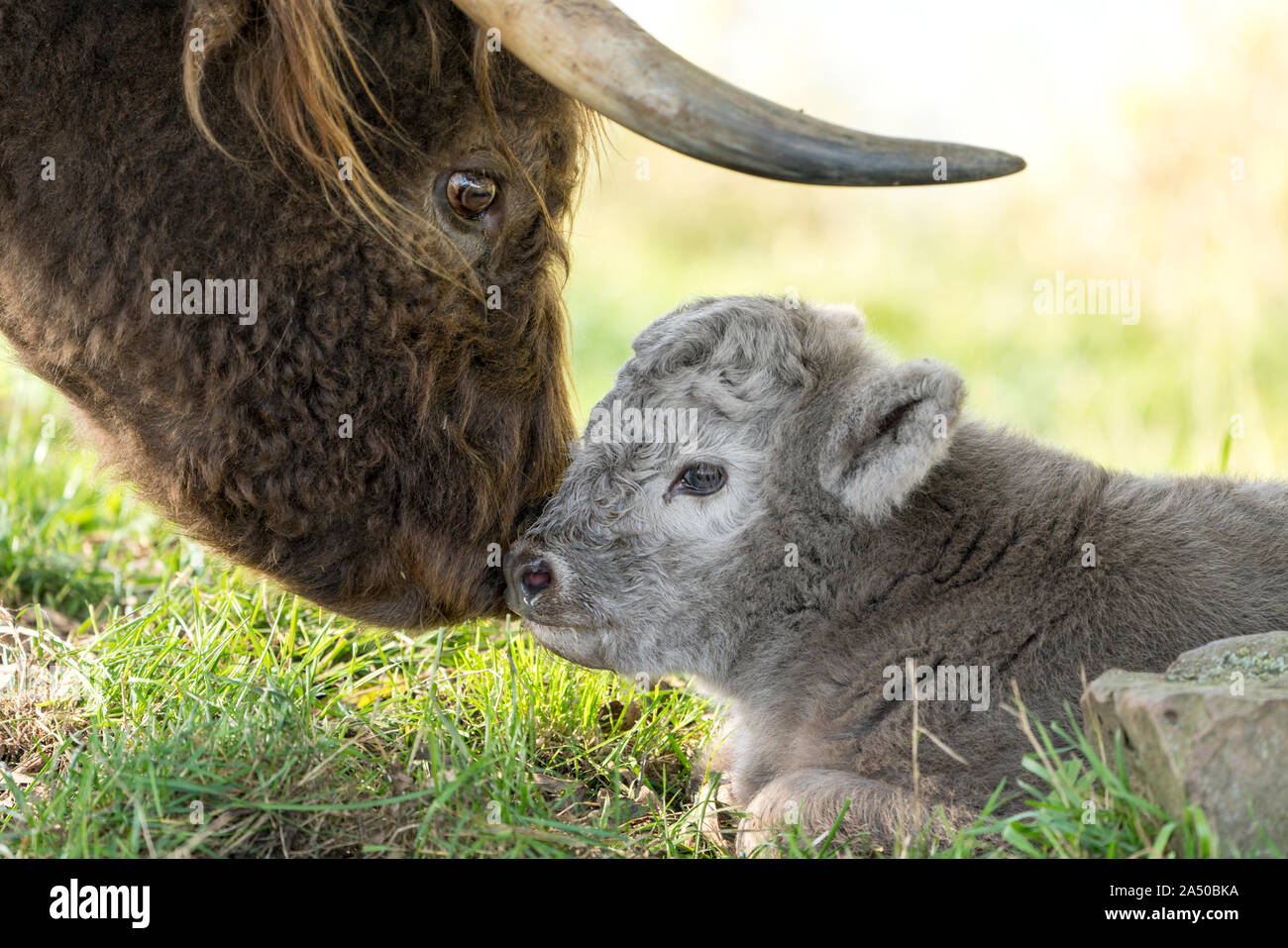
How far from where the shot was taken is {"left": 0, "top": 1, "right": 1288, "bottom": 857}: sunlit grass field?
3.84 metres

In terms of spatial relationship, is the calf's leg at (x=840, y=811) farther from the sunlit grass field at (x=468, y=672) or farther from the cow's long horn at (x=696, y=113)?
the cow's long horn at (x=696, y=113)

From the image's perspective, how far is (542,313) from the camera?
14.9 ft

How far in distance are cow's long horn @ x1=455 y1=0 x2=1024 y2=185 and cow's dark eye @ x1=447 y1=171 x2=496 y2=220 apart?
0.67 meters

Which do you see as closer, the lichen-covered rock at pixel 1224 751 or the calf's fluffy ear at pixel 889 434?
the lichen-covered rock at pixel 1224 751

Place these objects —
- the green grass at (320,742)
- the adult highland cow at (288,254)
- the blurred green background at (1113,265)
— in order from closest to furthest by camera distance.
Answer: the green grass at (320,742) < the adult highland cow at (288,254) < the blurred green background at (1113,265)

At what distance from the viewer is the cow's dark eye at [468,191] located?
4301 millimetres

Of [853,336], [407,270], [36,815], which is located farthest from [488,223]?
[36,815]

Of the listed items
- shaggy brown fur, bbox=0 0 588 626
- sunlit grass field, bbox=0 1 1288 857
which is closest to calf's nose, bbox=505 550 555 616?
shaggy brown fur, bbox=0 0 588 626

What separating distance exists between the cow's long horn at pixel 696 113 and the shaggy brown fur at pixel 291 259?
512mm

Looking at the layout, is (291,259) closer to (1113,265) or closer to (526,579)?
(526,579)

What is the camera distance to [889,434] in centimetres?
419

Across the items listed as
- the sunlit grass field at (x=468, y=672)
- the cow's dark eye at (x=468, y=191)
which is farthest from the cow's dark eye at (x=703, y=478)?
the cow's dark eye at (x=468, y=191)

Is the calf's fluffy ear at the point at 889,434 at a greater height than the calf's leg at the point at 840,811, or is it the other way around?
the calf's fluffy ear at the point at 889,434

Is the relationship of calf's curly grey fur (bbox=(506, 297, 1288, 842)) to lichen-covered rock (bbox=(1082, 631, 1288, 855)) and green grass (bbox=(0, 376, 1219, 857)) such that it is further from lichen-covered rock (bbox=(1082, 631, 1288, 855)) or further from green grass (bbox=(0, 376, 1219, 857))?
lichen-covered rock (bbox=(1082, 631, 1288, 855))
